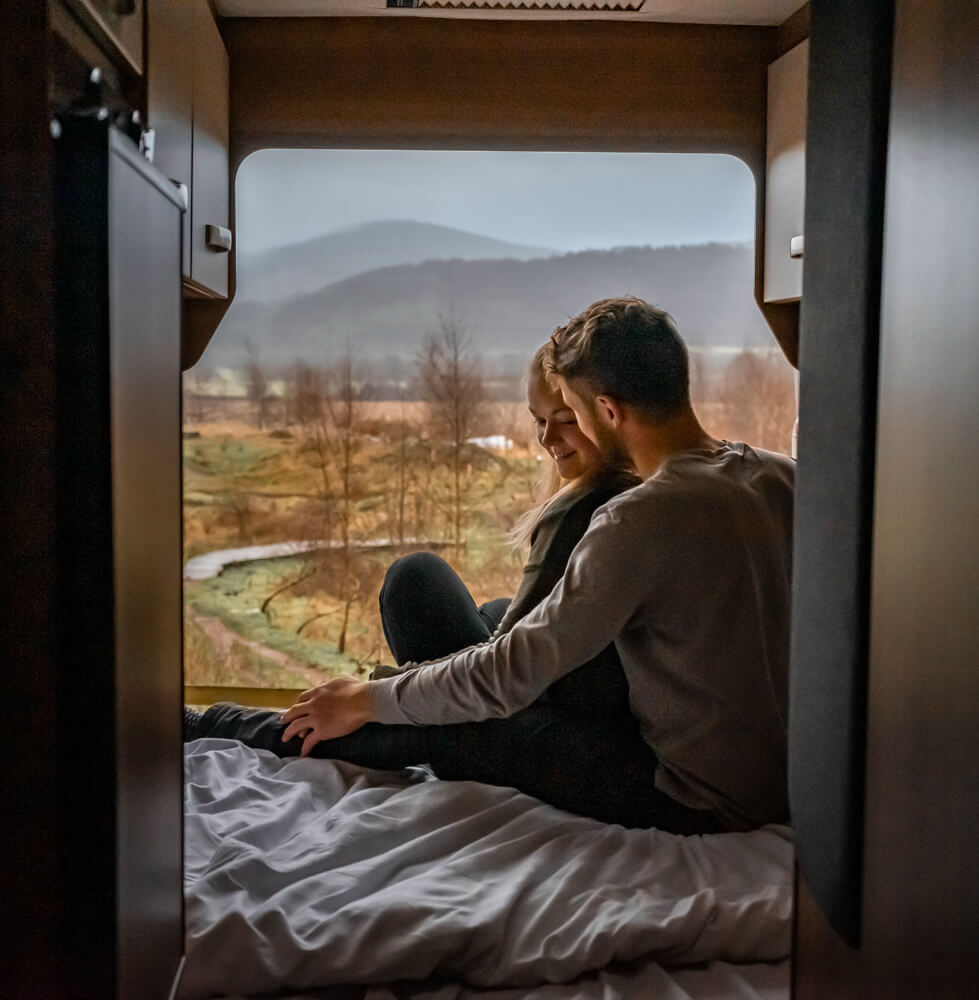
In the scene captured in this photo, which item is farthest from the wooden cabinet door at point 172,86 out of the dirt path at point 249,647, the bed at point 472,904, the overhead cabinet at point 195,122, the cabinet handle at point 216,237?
the dirt path at point 249,647

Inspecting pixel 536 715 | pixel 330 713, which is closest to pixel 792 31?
pixel 536 715

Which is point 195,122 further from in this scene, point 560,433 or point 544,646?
point 544,646

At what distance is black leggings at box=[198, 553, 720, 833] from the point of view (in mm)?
1236

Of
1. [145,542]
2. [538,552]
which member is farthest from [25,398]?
[538,552]

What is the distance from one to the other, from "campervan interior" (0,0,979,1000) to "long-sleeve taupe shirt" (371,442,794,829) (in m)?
0.11

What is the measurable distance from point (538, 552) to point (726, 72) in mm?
1224

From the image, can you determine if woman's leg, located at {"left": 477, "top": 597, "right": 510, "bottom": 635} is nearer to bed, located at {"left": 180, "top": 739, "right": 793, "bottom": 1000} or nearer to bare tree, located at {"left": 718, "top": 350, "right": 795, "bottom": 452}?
bed, located at {"left": 180, "top": 739, "right": 793, "bottom": 1000}

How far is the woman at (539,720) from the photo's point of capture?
4.11ft

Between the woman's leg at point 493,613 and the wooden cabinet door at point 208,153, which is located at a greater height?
the wooden cabinet door at point 208,153

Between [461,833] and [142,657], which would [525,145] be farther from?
[142,657]

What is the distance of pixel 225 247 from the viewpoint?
6.13ft

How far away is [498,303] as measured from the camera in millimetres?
2328

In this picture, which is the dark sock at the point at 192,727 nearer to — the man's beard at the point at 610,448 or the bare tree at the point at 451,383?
the man's beard at the point at 610,448

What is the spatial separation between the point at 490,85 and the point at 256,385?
2.68ft
